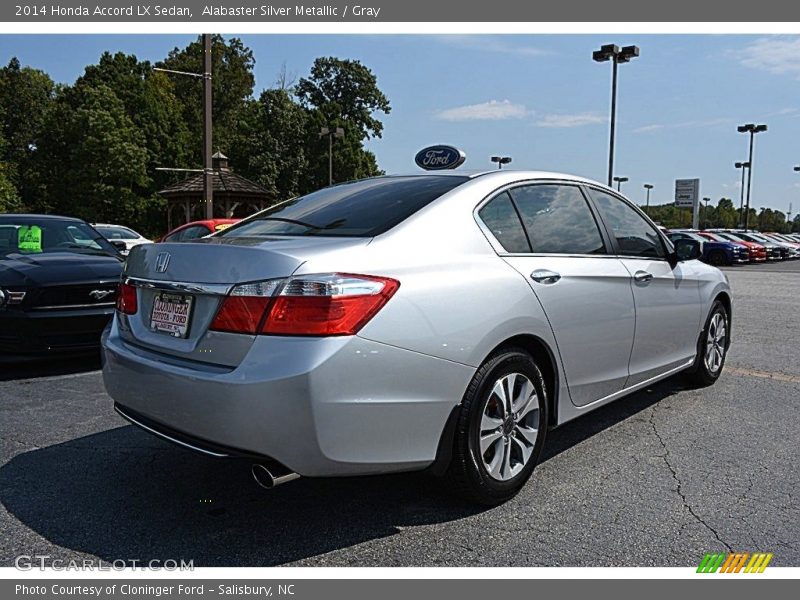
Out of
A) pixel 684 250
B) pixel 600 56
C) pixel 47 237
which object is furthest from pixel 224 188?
pixel 684 250

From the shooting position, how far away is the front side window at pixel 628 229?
4.24 m

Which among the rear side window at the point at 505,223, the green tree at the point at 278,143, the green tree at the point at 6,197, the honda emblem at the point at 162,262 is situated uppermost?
the green tree at the point at 278,143

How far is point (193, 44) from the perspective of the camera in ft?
230

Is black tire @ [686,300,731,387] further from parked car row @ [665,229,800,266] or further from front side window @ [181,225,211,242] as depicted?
parked car row @ [665,229,800,266]

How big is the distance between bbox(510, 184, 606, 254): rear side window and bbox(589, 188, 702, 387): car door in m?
0.21

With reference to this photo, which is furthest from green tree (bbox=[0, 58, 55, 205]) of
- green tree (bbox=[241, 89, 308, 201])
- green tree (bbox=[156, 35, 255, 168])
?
green tree (bbox=[241, 89, 308, 201])

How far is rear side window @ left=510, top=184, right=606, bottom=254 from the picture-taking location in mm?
3598

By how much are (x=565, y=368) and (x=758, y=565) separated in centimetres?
122

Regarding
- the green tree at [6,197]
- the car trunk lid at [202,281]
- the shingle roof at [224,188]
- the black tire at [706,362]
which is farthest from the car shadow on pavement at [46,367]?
the green tree at [6,197]

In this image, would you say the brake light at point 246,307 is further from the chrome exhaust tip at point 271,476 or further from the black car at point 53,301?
the black car at point 53,301

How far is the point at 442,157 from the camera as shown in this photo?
13570mm

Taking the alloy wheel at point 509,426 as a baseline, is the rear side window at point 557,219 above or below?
above

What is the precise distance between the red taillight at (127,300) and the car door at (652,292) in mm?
2690

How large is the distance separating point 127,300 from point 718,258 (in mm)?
29922
